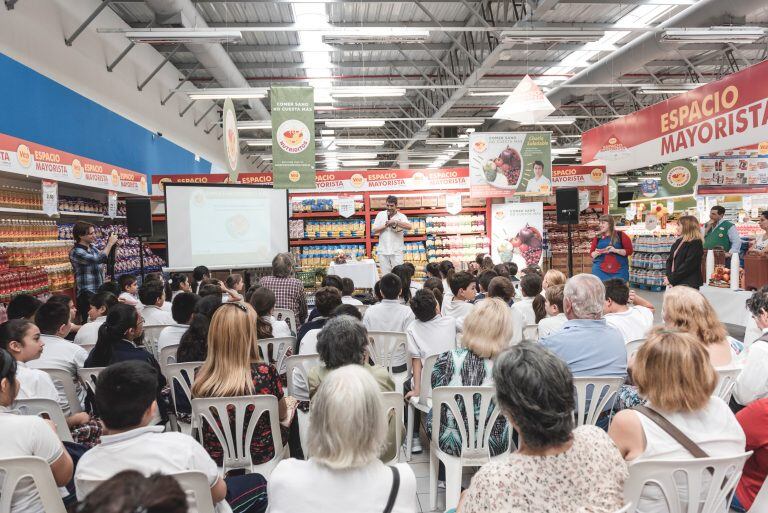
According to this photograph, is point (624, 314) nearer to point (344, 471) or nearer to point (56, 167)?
point (344, 471)

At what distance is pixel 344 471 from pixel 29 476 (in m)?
1.13

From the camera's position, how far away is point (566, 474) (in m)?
1.48

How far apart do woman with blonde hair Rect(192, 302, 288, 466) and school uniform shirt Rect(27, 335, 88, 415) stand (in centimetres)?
117

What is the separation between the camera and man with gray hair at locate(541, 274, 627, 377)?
9.39 feet

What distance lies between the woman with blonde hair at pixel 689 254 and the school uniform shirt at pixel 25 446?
683 centimetres

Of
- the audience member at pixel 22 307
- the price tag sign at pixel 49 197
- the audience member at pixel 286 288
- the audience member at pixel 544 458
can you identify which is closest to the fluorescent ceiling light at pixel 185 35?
the price tag sign at pixel 49 197

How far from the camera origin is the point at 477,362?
2732 millimetres

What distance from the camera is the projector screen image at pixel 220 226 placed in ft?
26.3

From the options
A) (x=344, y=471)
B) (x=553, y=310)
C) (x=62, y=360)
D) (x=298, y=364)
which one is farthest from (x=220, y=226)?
(x=344, y=471)

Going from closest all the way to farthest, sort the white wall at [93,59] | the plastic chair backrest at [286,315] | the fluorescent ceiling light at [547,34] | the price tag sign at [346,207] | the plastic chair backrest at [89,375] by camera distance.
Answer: the plastic chair backrest at [89,375], the plastic chair backrest at [286,315], the white wall at [93,59], the fluorescent ceiling light at [547,34], the price tag sign at [346,207]

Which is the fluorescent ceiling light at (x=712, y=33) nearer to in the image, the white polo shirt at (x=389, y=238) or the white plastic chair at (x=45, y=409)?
the white polo shirt at (x=389, y=238)

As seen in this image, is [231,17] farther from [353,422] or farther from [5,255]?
[353,422]

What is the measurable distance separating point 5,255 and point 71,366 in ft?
12.1

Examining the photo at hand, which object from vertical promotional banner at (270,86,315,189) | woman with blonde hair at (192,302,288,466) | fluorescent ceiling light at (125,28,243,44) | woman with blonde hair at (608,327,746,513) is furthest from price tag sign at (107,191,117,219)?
woman with blonde hair at (608,327,746,513)
